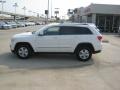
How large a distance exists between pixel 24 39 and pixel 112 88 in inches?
243

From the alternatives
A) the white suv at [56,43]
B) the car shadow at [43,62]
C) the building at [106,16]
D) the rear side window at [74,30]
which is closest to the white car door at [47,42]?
the white suv at [56,43]

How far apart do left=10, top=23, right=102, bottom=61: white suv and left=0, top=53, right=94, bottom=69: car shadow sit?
432mm

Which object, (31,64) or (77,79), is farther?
(31,64)

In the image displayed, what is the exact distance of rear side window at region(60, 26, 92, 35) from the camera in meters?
13.6

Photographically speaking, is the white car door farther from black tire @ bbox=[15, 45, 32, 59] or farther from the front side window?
black tire @ bbox=[15, 45, 32, 59]

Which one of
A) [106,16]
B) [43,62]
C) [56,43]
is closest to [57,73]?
[43,62]

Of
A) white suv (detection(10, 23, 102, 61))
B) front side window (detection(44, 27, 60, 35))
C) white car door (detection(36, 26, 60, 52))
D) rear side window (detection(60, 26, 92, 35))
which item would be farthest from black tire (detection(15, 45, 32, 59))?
rear side window (detection(60, 26, 92, 35))

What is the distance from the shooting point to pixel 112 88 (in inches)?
330

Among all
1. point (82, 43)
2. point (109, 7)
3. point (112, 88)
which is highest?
point (109, 7)

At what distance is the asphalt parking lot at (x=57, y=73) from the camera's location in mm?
8516

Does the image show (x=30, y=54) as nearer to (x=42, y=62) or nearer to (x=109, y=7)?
(x=42, y=62)

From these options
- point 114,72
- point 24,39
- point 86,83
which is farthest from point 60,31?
point 86,83

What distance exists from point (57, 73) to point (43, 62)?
244 cm

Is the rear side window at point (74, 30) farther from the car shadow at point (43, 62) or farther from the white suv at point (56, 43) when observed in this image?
the car shadow at point (43, 62)
